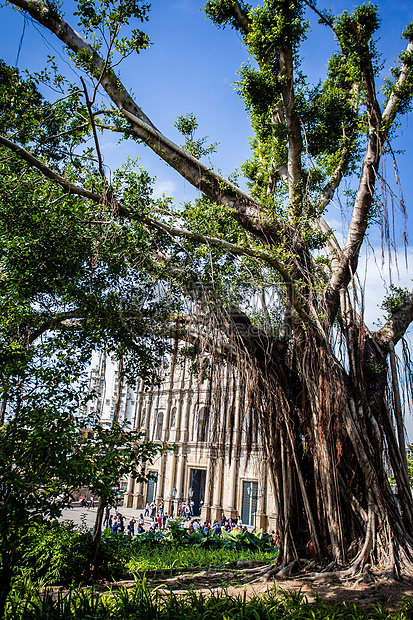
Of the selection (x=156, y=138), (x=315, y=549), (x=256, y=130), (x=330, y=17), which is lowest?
(x=315, y=549)

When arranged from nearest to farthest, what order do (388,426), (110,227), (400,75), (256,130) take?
1. (110,227)
2. (388,426)
3. (400,75)
4. (256,130)

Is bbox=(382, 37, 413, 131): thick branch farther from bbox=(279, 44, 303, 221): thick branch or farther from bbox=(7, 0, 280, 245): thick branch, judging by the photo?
bbox=(7, 0, 280, 245): thick branch

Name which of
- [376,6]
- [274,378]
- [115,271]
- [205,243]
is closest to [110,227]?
[115,271]

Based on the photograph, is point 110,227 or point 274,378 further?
point 274,378

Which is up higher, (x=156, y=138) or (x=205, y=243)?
(x=156, y=138)

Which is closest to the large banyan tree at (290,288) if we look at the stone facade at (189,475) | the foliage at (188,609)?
the foliage at (188,609)

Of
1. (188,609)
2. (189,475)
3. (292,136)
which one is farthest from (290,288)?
(189,475)

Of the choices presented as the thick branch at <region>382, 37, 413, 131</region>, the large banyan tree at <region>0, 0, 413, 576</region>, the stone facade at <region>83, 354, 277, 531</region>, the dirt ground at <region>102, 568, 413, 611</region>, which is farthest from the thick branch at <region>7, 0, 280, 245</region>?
the stone facade at <region>83, 354, 277, 531</region>

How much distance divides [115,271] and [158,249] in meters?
0.58

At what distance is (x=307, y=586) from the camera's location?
3.97 metres

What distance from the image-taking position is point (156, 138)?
4.98m

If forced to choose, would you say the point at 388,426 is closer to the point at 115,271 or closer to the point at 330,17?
the point at 115,271

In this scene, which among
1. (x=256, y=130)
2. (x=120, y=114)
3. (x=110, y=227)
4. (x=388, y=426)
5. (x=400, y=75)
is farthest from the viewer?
(x=256, y=130)

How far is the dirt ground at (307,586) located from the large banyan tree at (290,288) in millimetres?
286
